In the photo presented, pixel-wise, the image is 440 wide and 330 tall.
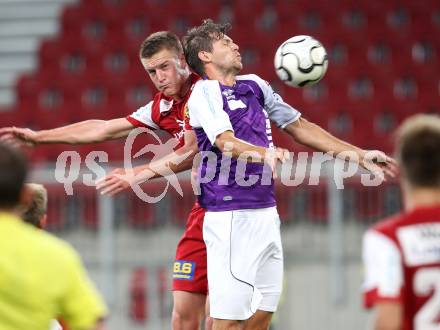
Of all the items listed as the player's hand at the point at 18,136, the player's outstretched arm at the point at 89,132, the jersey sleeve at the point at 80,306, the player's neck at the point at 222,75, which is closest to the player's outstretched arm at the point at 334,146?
the player's neck at the point at 222,75

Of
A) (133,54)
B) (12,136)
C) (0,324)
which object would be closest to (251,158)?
(12,136)

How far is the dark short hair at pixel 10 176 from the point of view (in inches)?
129

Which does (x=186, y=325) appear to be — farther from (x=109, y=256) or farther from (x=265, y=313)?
(x=109, y=256)

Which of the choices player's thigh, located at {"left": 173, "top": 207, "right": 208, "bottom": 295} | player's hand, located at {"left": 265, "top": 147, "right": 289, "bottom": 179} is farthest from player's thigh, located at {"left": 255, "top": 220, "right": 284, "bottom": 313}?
player's hand, located at {"left": 265, "top": 147, "right": 289, "bottom": 179}

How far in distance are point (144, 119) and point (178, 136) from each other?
0.31 meters

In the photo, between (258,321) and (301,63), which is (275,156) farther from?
(301,63)

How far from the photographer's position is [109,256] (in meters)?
10.5

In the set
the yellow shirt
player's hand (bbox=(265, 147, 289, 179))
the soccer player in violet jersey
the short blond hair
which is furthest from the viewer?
the soccer player in violet jersey

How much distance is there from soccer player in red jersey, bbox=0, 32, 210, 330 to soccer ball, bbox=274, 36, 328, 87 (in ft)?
1.89

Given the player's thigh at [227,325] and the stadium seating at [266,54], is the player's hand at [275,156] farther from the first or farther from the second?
the stadium seating at [266,54]

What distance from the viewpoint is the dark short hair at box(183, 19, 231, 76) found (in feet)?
19.9

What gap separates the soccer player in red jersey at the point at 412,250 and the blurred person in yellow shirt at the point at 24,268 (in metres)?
1.01

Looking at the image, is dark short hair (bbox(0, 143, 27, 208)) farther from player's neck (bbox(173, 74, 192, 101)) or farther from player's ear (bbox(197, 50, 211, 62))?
player's neck (bbox(173, 74, 192, 101))

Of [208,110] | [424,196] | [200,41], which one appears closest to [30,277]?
[424,196]
